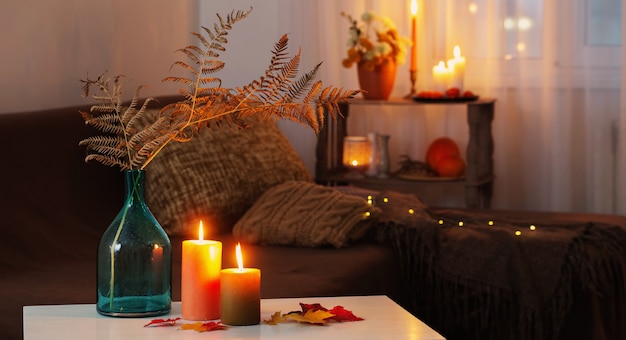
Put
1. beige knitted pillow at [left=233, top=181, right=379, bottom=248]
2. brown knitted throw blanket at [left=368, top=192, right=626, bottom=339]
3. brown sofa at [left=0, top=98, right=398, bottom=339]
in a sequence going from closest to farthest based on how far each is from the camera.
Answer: brown sofa at [left=0, top=98, right=398, bottom=339] → brown knitted throw blanket at [left=368, top=192, right=626, bottom=339] → beige knitted pillow at [left=233, top=181, right=379, bottom=248]

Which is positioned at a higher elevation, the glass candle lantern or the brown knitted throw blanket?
the glass candle lantern

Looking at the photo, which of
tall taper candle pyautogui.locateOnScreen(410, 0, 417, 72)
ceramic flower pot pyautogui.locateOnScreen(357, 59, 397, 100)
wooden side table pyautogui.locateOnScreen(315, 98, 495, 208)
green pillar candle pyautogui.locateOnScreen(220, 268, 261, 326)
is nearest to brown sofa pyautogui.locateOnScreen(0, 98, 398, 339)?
green pillar candle pyautogui.locateOnScreen(220, 268, 261, 326)

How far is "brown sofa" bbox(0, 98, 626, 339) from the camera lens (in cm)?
224

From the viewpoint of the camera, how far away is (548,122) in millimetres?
3664

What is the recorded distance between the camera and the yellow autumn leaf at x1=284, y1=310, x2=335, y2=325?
145cm

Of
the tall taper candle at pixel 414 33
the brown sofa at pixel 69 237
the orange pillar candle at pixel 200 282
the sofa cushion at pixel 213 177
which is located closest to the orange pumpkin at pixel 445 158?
the tall taper candle at pixel 414 33

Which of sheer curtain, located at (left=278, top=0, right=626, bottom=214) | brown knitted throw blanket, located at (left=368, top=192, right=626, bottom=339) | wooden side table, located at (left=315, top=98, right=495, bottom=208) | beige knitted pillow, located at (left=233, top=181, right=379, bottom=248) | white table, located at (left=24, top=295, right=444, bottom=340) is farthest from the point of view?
sheer curtain, located at (left=278, top=0, right=626, bottom=214)

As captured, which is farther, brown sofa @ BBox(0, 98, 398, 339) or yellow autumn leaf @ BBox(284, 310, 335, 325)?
brown sofa @ BBox(0, 98, 398, 339)

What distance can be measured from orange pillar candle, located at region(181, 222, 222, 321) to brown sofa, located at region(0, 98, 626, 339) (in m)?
0.63

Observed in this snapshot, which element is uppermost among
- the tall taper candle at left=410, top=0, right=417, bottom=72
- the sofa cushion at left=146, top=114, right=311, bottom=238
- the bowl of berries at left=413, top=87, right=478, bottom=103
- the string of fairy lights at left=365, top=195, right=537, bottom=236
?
the tall taper candle at left=410, top=0, right=417, bottom=72

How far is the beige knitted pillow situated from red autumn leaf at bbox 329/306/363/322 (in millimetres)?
1004

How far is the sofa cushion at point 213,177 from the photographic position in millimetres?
2578

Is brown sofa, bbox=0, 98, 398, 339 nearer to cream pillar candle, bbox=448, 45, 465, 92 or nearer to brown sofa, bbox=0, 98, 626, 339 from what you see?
brown sofa, bbox=0, 98, 626, 339

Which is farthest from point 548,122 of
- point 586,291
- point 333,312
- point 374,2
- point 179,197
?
point 333,312
